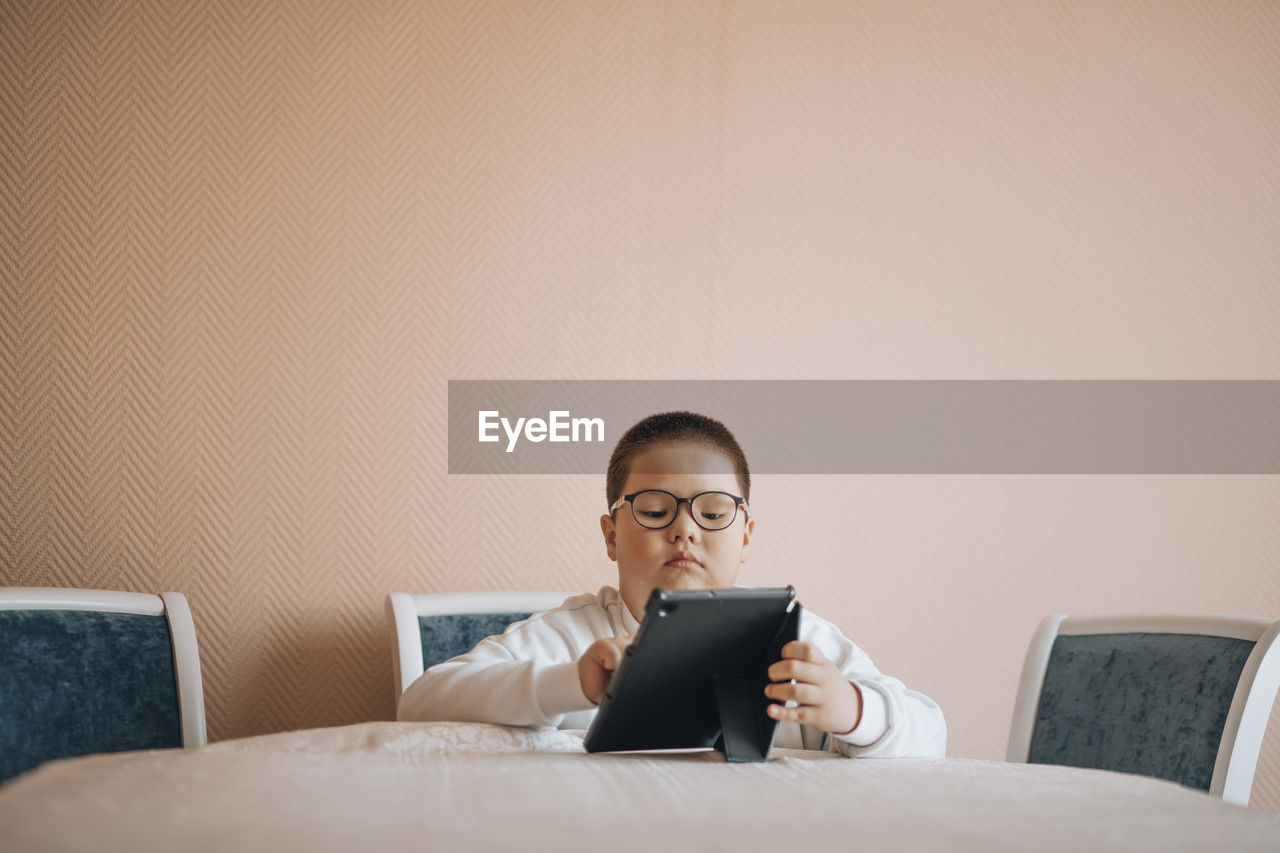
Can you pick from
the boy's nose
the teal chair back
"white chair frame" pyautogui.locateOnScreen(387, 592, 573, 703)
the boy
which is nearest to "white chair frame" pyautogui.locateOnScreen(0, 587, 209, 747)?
the teal chair back

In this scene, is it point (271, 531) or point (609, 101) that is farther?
point (609, 101)

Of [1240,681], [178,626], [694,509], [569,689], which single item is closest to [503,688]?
[569,689]

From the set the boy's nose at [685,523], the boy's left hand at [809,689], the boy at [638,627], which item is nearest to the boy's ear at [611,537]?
the boy at [638,627]

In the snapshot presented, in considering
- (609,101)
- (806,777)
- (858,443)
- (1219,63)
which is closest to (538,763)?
(806,777)

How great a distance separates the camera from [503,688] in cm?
81

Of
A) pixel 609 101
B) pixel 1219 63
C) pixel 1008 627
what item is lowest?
pixel 1008 627

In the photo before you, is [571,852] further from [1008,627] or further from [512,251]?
[1008,627]

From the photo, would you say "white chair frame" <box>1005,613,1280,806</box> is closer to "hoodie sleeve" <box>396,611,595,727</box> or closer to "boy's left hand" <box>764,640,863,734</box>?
"boy's left hand" <box>764,640,863,734</box>

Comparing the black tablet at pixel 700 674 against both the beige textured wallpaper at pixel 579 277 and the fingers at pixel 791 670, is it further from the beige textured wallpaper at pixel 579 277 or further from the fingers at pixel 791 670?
the beige textured wallpaper at pixel 579 277

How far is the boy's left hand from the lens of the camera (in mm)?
696

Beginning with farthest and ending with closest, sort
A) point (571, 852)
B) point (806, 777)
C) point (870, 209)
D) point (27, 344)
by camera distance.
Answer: point (870, 209), point (27, 344), point (806, 777), point (571, 852)

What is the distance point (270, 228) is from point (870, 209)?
3.17ft

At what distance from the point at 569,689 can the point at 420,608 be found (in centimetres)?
61

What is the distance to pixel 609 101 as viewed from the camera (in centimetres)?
153
